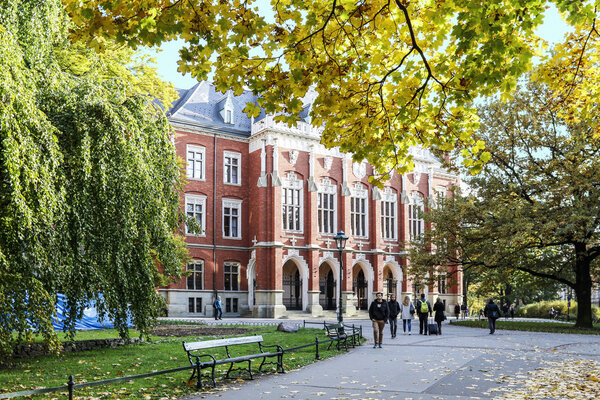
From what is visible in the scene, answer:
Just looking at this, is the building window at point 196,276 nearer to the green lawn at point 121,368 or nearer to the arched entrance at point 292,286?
the arched entrance at point 292,286

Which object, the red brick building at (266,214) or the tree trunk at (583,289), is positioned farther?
the red brick building at (266,214)

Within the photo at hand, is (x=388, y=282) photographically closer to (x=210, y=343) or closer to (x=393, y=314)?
(x=393, y=314)

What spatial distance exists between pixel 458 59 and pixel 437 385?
16.7 feet

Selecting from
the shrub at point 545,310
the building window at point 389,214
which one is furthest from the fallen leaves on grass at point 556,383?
the shrub at point 545,310

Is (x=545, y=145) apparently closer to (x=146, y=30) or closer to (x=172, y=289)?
(x=172, y=289)

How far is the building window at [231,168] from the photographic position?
1514 inches

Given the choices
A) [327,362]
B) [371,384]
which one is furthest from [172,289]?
[371,384]

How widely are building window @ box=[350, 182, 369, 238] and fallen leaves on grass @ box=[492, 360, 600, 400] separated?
28.6 meters

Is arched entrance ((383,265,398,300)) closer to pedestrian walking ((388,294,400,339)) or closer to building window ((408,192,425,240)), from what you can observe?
building window ((408,192,425,240))

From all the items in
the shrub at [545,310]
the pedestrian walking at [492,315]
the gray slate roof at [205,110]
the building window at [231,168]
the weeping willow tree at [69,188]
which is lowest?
the shrub at [545,310]

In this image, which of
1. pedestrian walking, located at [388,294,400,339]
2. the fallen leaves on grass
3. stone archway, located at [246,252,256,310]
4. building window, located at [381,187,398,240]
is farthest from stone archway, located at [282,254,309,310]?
the fallen leaves on grass

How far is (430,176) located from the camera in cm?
4556

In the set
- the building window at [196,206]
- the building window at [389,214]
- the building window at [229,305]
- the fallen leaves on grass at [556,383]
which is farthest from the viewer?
the building window at [389,214]

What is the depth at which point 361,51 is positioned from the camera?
8.42 metres
